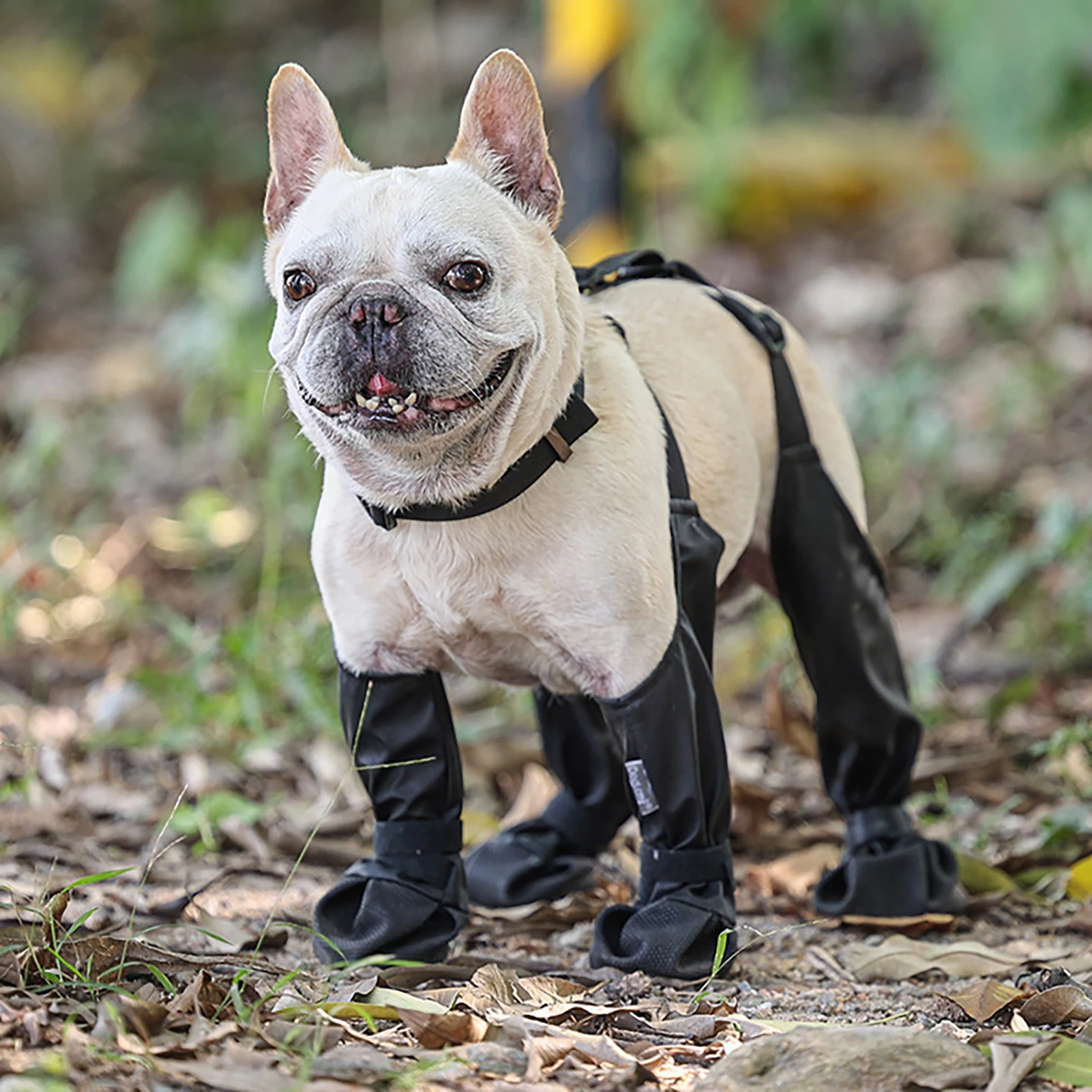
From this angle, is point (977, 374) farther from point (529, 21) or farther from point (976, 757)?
point (529, 21)

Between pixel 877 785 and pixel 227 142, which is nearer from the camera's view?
pixel 877 785

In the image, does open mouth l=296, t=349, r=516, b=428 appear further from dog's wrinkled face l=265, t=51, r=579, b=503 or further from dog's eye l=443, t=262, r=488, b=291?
dog's eye l=443, t=262, r=488, b=291

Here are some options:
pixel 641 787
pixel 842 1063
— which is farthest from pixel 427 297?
pixel 842 1063

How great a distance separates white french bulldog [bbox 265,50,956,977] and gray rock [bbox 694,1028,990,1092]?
588mm

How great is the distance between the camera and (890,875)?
321 cm

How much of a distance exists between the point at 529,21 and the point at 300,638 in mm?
8392

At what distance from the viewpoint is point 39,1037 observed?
216cm

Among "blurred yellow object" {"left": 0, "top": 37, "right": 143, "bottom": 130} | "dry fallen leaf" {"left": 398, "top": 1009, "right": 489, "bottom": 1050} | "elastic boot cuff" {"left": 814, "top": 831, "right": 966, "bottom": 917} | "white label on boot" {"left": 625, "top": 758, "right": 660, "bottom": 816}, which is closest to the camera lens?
"dry fallen leaf" {"left": 398, "top": 1009, "right": 489, "bottom": 1050}

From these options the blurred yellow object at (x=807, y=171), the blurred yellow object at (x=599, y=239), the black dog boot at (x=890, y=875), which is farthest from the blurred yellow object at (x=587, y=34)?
the black dog boot at (x=890, y=875)

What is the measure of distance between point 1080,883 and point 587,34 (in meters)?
5.30

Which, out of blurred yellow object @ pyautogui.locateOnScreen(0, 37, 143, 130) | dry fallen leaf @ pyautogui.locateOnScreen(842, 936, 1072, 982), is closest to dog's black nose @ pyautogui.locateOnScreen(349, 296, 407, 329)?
dry fallen leaf @ pyautogui.locateOnScreen(842, 936, 1072, 982)

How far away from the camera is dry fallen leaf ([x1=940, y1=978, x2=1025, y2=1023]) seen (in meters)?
2.52

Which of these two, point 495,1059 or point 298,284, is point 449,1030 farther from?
point 298,284

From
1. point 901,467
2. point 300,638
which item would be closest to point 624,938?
point 300,638
